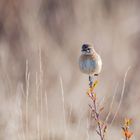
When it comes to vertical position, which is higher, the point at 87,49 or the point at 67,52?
the point at 67,52

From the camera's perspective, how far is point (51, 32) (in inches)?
181

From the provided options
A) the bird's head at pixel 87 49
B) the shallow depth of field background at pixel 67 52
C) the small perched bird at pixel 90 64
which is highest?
the shallow depth of field background at pixel 67 52

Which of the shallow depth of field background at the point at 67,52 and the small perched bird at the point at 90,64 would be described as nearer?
the small perched bird at the point at 90,64

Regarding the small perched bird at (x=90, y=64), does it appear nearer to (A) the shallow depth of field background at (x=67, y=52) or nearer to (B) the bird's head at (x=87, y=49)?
(B) the bird's head at (x=87, y=49)

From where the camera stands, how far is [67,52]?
4449mm

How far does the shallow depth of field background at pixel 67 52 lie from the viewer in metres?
3.81

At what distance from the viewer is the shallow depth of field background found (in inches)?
150

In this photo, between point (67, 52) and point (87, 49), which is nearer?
point (87, 49)

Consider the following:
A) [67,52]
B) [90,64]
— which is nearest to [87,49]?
[90,64]

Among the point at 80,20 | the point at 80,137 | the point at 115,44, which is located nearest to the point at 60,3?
the point at 80,20

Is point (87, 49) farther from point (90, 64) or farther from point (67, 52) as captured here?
point (67, 52)

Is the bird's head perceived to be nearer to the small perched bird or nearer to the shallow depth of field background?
the small perched bird

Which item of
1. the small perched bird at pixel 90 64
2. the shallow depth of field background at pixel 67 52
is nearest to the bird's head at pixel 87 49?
the small perched bird at pixel 90 64

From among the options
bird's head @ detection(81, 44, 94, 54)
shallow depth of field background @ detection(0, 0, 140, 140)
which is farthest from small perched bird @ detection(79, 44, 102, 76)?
shallow depth of field background @ detection(0, 0, 140, 140)
